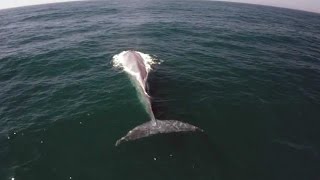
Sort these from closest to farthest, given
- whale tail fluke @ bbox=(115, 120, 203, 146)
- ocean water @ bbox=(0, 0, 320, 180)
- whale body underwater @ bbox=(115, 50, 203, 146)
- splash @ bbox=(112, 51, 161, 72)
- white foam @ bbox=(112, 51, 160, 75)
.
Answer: ocean water @ bbox=(0, 0, 320, 180) < whale tail fluke @ bbox=(115, 120, 203, 146) < whale body underwater @ bbox=(115, 50, 203, 146) < white foam @ bbox=(112, 51, 160, 75) < splash @ bbox=(112, 51, 161, 72)

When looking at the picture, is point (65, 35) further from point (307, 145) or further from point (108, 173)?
point (307, 145)

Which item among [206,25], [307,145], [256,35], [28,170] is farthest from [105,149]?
[206,25]

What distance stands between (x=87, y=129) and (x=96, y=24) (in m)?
40.9

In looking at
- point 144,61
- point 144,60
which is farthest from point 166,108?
point 144,60

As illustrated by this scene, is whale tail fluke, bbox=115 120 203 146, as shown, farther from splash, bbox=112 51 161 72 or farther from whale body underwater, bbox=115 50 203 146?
splash, bbox=112 51 161 72

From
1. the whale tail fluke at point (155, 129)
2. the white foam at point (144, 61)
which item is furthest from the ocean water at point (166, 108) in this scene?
the white foam at point (144, 61)

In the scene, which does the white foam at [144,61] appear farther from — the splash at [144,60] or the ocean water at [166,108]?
the ocean water at [166,108]

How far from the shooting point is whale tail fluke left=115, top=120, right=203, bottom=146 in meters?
19.9

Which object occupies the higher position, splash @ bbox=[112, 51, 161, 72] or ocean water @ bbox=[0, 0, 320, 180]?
splash @ bbox=[112, 51, 161, 72]

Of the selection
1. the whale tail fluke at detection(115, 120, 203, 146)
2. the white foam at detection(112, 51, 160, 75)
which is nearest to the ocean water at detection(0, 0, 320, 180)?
the whale tail fluke at detection(115, 120, 203, 146)

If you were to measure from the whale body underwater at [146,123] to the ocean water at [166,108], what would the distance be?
21.7 inches

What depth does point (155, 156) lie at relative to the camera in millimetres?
18781

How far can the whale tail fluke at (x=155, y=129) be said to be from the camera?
1994 centimetres

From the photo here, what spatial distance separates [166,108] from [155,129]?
Answer: 423 centimetres
